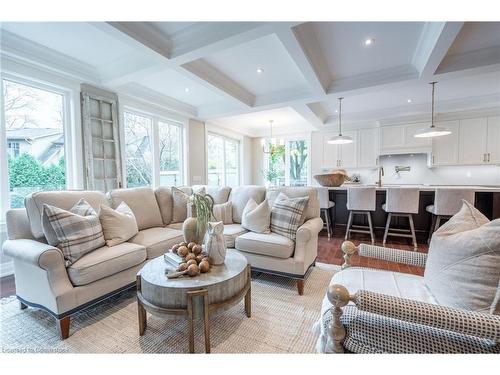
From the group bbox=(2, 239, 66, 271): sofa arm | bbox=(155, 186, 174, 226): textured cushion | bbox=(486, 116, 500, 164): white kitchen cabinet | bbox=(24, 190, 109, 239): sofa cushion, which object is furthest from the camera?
bbox=(486, 116, 500, 164): white kitchen cabinet

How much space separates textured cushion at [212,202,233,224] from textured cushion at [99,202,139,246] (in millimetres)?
1007

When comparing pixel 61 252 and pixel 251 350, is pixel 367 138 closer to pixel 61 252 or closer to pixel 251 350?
pixel 251 350

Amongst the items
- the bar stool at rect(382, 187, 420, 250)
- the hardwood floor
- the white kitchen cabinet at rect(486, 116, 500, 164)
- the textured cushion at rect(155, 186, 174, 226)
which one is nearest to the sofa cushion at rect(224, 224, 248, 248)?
the textured cushion at rect(155, 186, 174, 226)

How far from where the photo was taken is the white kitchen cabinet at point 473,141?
185 inches

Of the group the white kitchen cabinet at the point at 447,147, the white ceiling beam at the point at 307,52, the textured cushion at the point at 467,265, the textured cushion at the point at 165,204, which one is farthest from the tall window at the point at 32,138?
the white kitchen cabinet at the point at 447,147

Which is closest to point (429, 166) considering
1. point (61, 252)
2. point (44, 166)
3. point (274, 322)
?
point (274, 322)

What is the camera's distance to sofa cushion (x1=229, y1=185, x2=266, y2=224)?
293 cm

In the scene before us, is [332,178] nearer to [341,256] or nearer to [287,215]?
[341,256]

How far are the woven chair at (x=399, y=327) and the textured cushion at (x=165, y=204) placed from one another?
2438mm

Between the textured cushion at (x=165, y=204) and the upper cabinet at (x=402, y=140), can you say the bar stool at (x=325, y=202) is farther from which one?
the upper cabinet at (x=402, y=140)

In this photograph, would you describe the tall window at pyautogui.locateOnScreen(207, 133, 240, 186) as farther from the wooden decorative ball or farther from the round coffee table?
the round coffee table

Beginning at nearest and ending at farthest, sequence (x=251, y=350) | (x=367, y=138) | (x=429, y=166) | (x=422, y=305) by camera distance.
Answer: (x=422, y=305) < (x=251, y=350) < (x=429, y=166) < (x=367, y=138)
